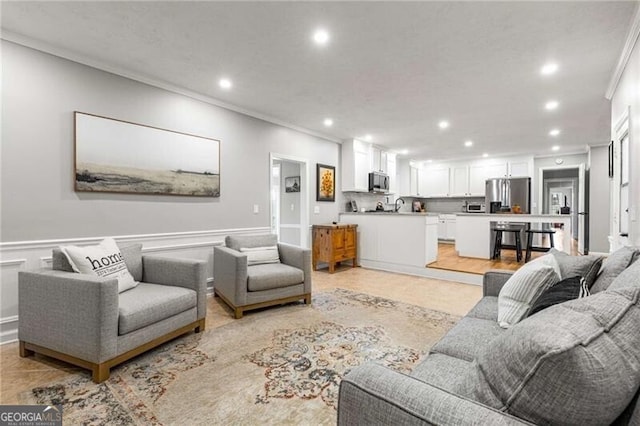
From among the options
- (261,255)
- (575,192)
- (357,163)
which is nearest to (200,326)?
(261,255)

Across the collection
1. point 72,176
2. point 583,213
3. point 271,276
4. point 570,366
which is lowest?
point 271,276

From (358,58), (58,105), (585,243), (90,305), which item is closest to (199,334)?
(90,305)

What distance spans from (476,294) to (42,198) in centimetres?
469

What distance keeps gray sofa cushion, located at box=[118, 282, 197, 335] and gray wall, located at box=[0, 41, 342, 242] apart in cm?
93

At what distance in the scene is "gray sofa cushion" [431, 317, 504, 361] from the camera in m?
1.40

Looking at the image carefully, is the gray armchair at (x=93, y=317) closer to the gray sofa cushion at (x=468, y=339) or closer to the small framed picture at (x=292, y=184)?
the gray sofa cushion at (x=468, y=339)

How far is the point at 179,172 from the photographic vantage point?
3.63m

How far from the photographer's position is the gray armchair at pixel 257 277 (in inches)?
121

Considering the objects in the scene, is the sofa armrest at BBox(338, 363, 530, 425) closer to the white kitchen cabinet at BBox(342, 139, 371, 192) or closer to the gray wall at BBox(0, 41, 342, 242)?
the gray wall at BBox(0, 41, 342, 242)

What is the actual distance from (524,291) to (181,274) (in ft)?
8.12

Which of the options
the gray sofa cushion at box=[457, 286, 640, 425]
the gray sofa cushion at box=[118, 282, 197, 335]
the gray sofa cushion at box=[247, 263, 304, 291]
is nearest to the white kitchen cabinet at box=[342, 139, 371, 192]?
the gray sofa cushion at box=[247, 263, 304, 291]

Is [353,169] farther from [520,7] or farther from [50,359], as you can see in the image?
[50,359]

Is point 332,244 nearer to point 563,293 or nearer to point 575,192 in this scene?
point 563,293

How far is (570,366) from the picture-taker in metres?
0.64
